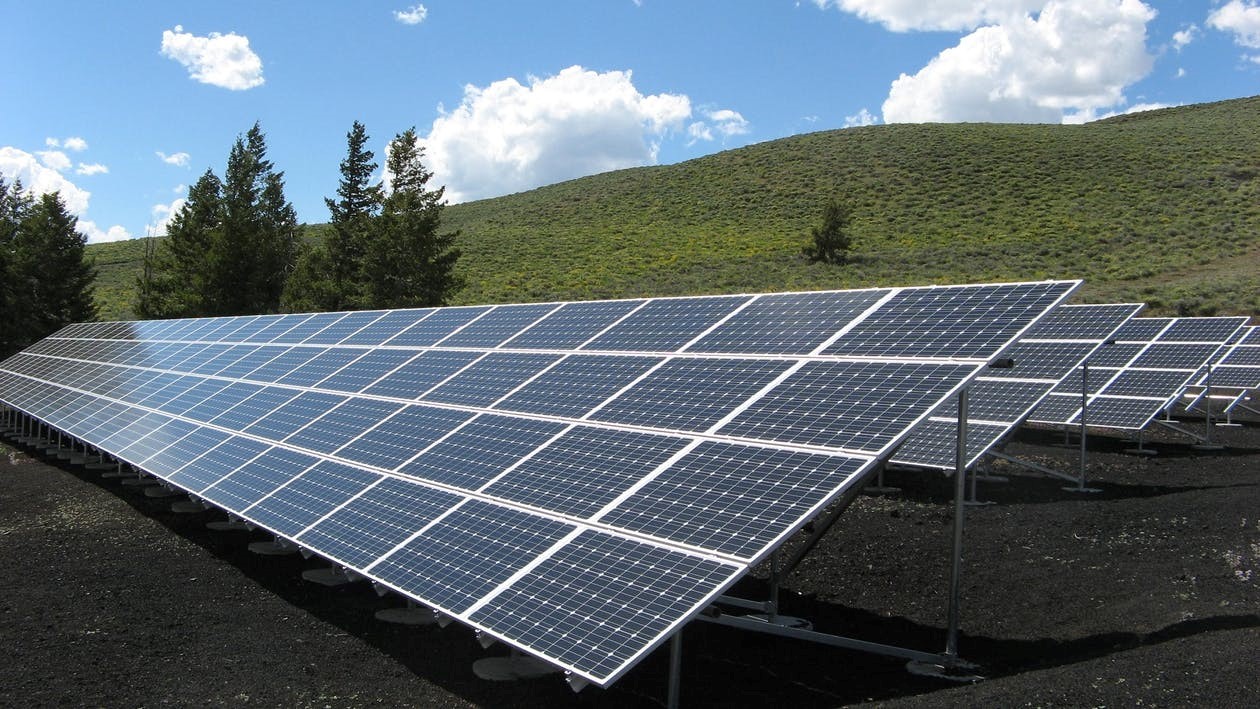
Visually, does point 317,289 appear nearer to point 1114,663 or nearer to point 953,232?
point 953,232

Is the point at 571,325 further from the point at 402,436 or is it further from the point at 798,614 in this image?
the point at 798,614

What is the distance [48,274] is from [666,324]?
1769 inches

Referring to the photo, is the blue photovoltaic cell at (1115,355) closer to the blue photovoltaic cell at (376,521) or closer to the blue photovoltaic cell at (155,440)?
the blue photovoltaic cell at (376,521)

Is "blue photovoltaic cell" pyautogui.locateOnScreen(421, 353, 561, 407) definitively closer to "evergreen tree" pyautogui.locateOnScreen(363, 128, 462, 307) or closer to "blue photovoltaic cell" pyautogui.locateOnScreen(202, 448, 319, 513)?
"blue photovoltaic cell" pyautogui.locateOnScreen(202, 448, 319, 513)

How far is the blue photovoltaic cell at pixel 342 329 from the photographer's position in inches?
738

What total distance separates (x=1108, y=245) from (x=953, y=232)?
9805 millimetres

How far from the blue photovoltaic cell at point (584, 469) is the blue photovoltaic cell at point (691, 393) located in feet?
0.90

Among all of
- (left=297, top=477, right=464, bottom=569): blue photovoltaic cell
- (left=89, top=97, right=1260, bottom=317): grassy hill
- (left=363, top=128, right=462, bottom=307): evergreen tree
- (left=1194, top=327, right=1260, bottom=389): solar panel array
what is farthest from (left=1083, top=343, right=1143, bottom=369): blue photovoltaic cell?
(left=363, top=128, right=462, bottom=307): evergreen tree

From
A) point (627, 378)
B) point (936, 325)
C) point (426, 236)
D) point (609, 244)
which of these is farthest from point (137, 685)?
point (609, 244)

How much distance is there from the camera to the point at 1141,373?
25000 mm

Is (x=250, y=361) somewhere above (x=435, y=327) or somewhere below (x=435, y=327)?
below

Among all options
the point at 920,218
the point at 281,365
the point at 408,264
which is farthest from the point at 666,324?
the point at 920,218

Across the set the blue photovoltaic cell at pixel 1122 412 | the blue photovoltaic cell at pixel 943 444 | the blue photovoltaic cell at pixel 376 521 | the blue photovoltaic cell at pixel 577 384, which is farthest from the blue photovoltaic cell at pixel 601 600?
the blue photovoltaic cell at pixel 1122 412

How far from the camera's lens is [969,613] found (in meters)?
10.1
